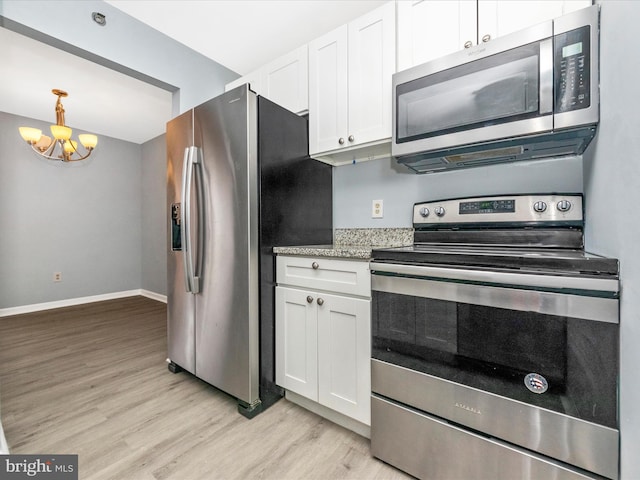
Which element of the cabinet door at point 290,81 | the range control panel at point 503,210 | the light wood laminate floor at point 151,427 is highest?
the cabinet door at point 290,81

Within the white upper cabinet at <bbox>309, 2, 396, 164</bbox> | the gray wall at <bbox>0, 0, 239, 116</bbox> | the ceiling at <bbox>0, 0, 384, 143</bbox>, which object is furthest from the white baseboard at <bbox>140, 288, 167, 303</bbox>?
the white upper cabinet at <bbox>309, 2, 396, 164</bbox>

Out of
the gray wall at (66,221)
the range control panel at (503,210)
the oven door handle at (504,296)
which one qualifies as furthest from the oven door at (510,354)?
the gray wall at (66,221)

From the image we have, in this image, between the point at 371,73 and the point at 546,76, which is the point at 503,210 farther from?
the point at 371,73

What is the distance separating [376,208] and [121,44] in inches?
82.7

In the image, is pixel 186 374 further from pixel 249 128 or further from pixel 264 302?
pixel 249 128

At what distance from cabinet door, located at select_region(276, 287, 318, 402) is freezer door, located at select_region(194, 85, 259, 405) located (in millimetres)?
143

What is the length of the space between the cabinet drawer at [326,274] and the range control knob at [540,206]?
82 centimetres

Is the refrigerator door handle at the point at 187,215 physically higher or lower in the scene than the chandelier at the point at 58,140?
lower

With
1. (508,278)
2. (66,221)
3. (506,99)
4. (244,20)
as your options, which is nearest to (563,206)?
(506,99)

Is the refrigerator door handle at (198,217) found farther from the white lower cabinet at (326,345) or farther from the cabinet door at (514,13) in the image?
the cabinet door at (514,13)

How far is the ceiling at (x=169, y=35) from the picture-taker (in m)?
1.98

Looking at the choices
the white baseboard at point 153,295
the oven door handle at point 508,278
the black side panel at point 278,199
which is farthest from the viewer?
the white baseboard at point 153,295

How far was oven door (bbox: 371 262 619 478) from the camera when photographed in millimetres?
838

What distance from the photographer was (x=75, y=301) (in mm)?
4242
